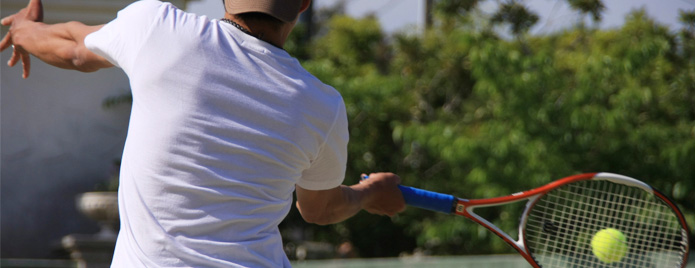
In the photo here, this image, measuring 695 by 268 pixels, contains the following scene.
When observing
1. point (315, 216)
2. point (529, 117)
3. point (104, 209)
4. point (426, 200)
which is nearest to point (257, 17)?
point (315, 216)

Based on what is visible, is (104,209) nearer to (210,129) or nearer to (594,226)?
(594,226)

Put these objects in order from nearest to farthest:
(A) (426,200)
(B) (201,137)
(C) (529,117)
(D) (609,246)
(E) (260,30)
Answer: (B) (201,137)
(E) (260,30)
(A) (426,200)
(D) (609,246)
(C) (529,117)

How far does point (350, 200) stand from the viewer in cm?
264

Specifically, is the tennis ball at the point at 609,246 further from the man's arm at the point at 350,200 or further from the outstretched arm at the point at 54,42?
the outstretched arm at the point at 54,42

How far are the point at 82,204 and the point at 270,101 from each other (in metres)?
7.25

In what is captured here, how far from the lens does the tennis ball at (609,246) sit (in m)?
4.13

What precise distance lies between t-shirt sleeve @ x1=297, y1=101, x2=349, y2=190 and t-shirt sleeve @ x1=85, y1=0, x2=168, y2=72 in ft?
1.62

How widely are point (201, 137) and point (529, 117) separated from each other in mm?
6964

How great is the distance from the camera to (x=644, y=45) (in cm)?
845

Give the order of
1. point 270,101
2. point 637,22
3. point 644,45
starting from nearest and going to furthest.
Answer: point 270,101, point 644,45, point 637,22

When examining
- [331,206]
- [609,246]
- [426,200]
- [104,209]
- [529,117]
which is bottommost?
[104,209]

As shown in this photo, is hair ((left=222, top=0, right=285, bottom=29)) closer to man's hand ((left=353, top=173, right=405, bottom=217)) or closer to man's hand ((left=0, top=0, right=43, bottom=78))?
man's hand ((left=0, top=0, right=43, bottom=78))

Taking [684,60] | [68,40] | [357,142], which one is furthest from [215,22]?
[357,142]

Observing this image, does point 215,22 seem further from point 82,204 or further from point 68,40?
point 82,204
